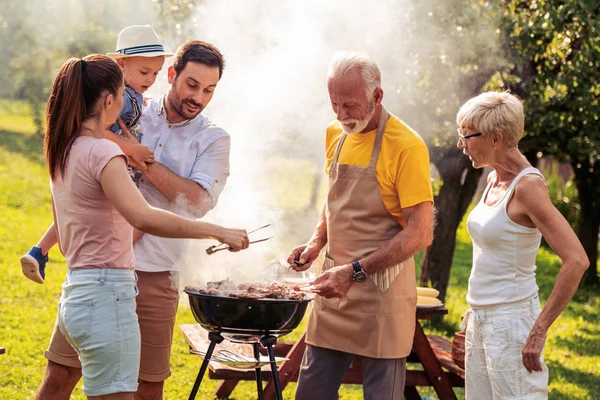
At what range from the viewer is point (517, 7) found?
690cm

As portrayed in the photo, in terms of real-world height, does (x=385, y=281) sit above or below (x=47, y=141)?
below

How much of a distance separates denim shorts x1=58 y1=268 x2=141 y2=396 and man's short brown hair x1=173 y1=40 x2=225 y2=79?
1.22m

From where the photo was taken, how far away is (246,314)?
11.4ft

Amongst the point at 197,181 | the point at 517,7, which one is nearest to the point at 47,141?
the point at 197,181

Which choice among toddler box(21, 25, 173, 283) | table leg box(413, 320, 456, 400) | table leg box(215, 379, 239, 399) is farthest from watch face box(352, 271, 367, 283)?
table leg box(215, 379, 239, 399)

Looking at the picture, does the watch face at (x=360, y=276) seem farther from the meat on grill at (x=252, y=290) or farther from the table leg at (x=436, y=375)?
the table leg at (x=436, y=375)

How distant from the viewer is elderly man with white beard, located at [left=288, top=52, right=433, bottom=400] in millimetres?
3496

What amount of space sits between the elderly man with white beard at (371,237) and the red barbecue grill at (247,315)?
18cm

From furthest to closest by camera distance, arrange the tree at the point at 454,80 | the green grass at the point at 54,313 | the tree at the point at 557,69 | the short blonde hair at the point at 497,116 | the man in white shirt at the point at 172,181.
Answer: the tree at the point at 454,80 → the tree at the point at 557,69 → the green grass at the point at 54,313 → the man in white shirt at the point at 172,181 → the short blonde hair at the point at 497,116

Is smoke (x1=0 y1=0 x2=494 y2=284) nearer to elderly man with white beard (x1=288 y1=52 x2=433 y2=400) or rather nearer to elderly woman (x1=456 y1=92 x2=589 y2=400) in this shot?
elderly man with white beard (x1=288 y1=52 x2=433 y2=400)

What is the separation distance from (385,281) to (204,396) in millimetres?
2677

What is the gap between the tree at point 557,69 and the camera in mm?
6418

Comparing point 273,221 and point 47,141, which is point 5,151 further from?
point 47,141

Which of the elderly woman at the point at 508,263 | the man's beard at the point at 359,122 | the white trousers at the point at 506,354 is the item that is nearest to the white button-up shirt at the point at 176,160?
the man's beard at the point at 359,122
